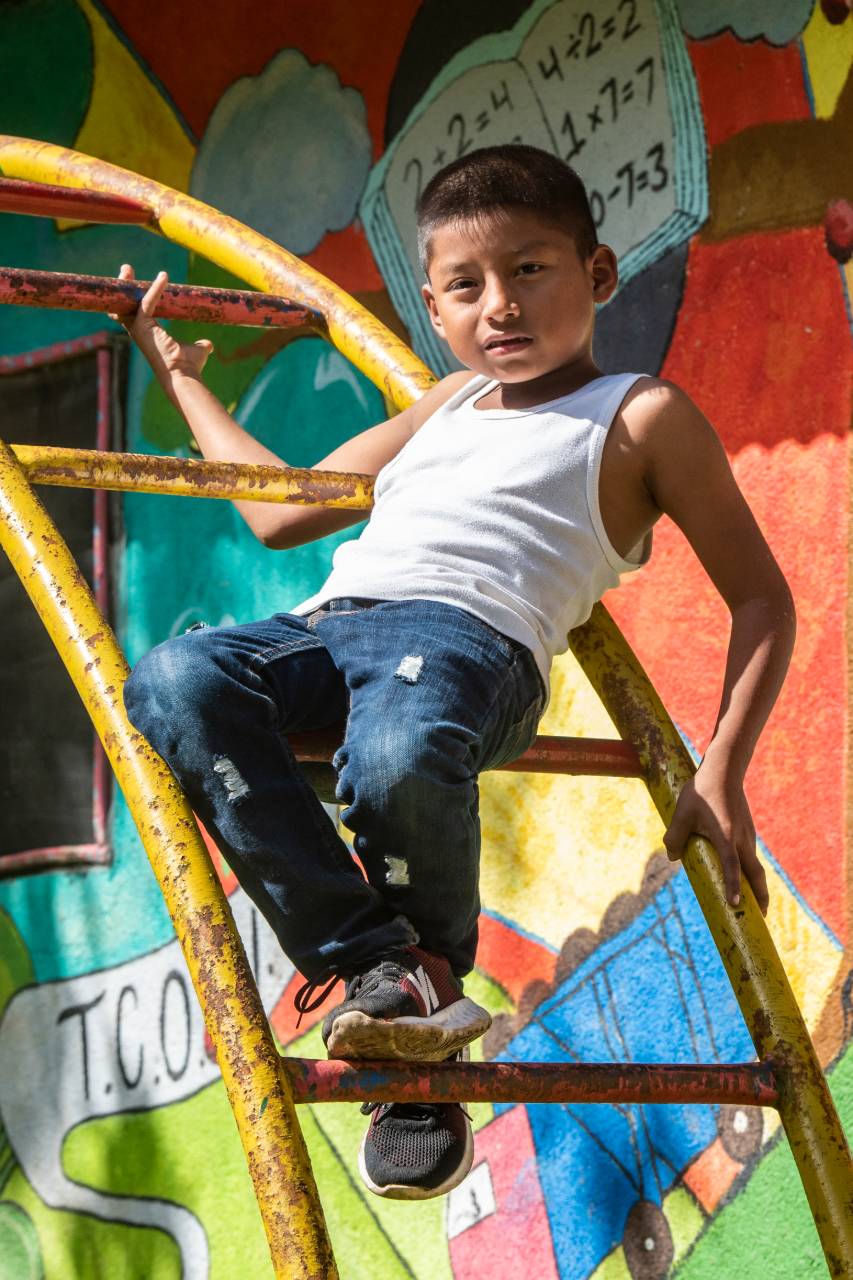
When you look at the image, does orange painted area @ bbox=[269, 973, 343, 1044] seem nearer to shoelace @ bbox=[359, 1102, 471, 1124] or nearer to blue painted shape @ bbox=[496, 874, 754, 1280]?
blue painted shape @ bbox=[496, 874, 754, 1280]

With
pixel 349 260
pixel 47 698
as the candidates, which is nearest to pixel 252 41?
pixel 349 260

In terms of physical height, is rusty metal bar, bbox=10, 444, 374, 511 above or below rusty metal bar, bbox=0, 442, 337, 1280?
above

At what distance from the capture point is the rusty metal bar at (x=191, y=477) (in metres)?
1.89

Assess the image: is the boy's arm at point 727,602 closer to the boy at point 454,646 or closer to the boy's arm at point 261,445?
the boy at point 454,646

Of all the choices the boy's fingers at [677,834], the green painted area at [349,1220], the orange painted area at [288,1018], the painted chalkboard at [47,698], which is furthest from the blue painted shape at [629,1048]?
the painted chalkboard at [47,698]

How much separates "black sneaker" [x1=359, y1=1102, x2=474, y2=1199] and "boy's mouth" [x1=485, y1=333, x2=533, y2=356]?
847 millimetres

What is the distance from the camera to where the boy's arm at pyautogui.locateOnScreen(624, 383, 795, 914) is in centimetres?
174

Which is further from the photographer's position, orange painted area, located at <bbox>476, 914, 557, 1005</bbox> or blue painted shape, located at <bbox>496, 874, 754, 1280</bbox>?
orange painted area, located at <bbox>476, 914, 557, 1005</bbox>

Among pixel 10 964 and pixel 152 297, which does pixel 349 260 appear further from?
pixel 10 964

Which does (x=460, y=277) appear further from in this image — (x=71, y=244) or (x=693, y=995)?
(x=71, y=244)

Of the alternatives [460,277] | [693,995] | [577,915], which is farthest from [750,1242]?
[460,277]

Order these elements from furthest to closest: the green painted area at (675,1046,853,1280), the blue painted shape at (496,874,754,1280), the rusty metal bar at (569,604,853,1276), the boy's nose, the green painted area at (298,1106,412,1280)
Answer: the green painted area at (298,1106,412,1280) < the blue painted shape at (496,874,754,1280) < the green painted area at (675,1046,853,1280) < the boy's nose < the rusty metal bar at (569,604,853,1276)

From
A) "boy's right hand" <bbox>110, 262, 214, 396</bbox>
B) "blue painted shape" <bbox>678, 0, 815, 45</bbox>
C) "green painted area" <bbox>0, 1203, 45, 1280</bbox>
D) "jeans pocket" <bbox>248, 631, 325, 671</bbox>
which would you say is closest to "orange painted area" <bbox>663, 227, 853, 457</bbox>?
"blue painted shape" <bbox>678, 0, 815, 45</bbox>

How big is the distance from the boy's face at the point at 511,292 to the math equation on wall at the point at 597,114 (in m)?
0.99
